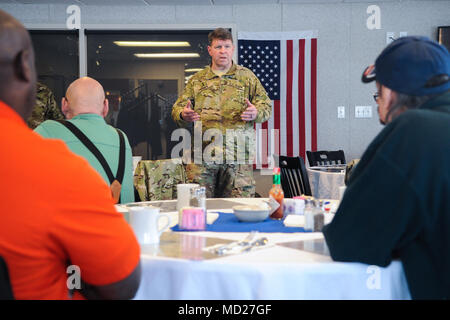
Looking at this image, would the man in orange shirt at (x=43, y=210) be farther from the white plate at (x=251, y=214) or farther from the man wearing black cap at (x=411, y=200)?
the white plate at (x=251, y=214)

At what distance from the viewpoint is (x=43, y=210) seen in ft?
2.77

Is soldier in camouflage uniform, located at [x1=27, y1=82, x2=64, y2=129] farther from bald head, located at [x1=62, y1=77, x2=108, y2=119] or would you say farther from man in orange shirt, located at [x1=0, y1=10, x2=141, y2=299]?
man in orange shirt, located at [x1=0, y1=10, x2=141, y2=299]

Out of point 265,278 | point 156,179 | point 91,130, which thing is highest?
point 91,130

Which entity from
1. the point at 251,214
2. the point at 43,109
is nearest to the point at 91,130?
the point at 251,214

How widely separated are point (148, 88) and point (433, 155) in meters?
5.34

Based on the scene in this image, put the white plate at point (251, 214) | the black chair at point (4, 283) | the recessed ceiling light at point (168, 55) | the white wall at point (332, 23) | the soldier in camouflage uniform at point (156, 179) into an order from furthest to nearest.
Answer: the recessed ceiling light at point (168, 55), the white wall at point (332, 23), the soldier in camouflage uniform at point (156, 179), the white plate at point (251, 214), the black chair at point (4, 283)

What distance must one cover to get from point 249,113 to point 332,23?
2824 mm

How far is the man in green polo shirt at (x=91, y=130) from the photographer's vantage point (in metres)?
2.17

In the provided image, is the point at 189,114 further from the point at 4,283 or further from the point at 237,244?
the point at 4,283

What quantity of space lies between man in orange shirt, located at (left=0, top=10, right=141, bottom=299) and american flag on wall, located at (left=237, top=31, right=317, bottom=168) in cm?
493

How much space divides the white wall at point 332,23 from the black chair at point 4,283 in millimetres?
5310

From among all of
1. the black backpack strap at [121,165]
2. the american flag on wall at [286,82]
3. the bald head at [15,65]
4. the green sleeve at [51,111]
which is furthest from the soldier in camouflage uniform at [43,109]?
the bald head at [15,65]

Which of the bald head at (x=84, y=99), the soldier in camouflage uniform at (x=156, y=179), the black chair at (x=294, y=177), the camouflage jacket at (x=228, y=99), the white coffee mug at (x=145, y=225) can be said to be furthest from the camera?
the camouflage jacket at (x=228, y=99)

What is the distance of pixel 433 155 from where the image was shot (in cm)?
106
